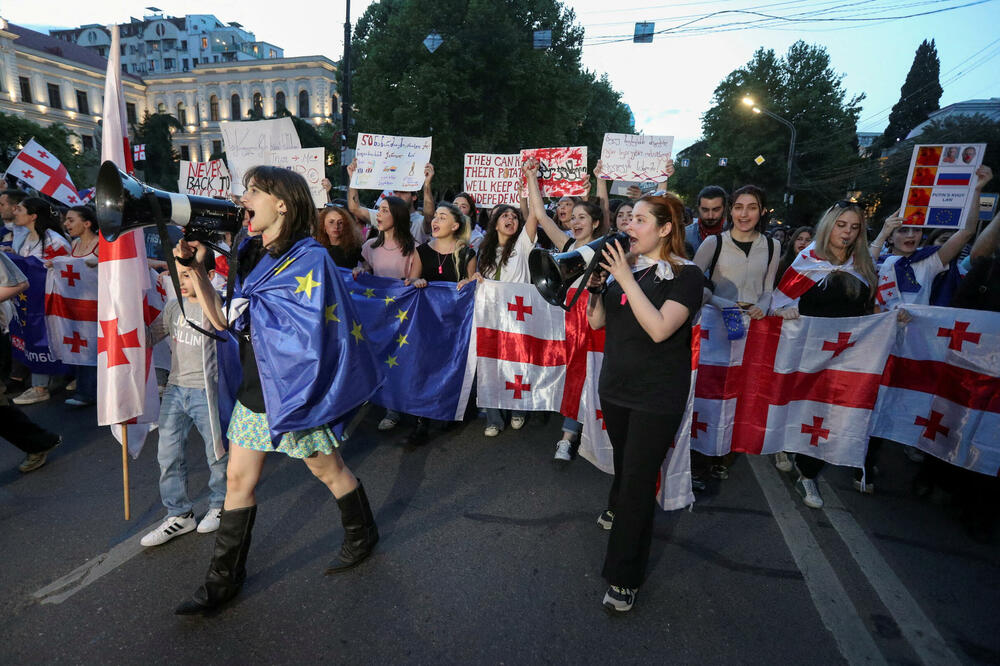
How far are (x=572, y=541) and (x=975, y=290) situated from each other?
3160 mm

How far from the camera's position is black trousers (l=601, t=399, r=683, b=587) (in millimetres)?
2336

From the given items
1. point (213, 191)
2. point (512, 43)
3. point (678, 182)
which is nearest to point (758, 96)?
point (678, 182)

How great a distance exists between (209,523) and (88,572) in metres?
0.54

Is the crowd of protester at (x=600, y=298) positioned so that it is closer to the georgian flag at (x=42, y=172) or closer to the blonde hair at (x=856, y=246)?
the blonde hair at (x=856, y=246)

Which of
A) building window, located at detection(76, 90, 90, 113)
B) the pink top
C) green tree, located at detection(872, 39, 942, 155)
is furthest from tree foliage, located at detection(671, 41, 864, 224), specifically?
building window, located at detection(76, 90, 90, 113)

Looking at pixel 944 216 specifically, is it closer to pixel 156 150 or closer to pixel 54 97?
pixel 156 150

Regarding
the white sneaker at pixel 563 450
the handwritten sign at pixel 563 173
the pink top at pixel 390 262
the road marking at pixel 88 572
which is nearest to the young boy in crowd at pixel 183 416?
the road marking at pixel 88 572

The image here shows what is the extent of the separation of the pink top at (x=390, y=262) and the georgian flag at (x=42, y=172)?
3.77 metres

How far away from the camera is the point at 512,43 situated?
20.4 m

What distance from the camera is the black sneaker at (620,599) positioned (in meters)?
2.40

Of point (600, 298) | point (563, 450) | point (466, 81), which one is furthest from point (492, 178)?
point (466, 81)

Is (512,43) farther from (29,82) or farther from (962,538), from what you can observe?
(29,82)

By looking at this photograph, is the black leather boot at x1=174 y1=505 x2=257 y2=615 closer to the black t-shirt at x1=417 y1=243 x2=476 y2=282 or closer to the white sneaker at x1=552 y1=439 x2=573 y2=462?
the white sneaker at x1=552 y1=439 x2=573 y2=462

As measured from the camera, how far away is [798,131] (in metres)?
36.7
